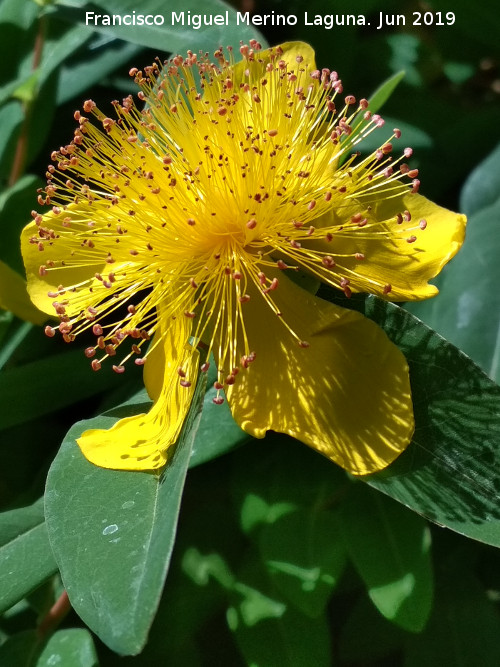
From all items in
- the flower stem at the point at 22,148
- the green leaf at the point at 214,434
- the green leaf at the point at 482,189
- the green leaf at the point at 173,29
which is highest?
the green leaf at the point at 173,29

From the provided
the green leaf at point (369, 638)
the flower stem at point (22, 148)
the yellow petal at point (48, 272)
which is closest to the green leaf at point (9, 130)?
the flower stem at point (22, 148)

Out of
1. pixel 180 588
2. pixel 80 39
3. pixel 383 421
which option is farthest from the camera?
pixel 80 39

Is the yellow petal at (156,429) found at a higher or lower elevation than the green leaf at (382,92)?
lower

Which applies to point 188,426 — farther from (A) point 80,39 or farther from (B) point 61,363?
(A) point 80,39

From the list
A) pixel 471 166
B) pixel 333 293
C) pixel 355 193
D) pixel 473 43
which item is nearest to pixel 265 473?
pixel 333 293

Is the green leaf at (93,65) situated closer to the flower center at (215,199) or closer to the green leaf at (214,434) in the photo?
the flower center at (215,199)

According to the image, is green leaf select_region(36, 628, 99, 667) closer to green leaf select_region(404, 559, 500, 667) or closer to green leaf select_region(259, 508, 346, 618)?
green leaf select_region(259, 508, 346, 618)

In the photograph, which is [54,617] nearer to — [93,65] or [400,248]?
[400,248]

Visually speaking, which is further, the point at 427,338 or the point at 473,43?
the point at 473,43
